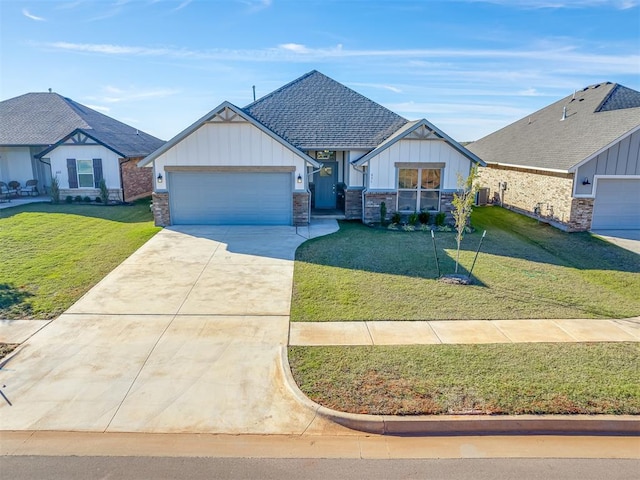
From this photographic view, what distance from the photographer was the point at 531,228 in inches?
718

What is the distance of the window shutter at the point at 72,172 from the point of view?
2256cm

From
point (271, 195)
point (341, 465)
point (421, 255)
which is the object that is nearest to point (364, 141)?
point (271, 195)

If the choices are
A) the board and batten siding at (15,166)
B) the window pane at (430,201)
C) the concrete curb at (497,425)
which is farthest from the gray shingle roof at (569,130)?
the board and batten siding at (15,166)

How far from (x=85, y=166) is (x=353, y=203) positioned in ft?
45.1

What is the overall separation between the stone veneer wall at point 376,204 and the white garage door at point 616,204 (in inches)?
299

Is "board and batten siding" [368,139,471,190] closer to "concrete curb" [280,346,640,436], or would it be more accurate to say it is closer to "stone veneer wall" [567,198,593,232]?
"stone veneer wall" [567,198,593,232]

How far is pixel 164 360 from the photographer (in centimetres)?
723

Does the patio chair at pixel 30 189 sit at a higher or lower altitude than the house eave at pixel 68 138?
lower

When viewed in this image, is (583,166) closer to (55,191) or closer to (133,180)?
(133,180)

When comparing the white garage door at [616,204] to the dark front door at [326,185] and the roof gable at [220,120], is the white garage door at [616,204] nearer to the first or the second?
the dark front door at [326,185]

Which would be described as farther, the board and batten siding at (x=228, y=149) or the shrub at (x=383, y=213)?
the shrub at (x=383, y=213)

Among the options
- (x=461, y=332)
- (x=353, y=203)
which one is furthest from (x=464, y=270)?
(x=353, y=203)

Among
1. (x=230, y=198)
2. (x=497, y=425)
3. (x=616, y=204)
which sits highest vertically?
(x=230, y=198)

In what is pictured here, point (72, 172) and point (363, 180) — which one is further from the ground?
point (72, 172)
